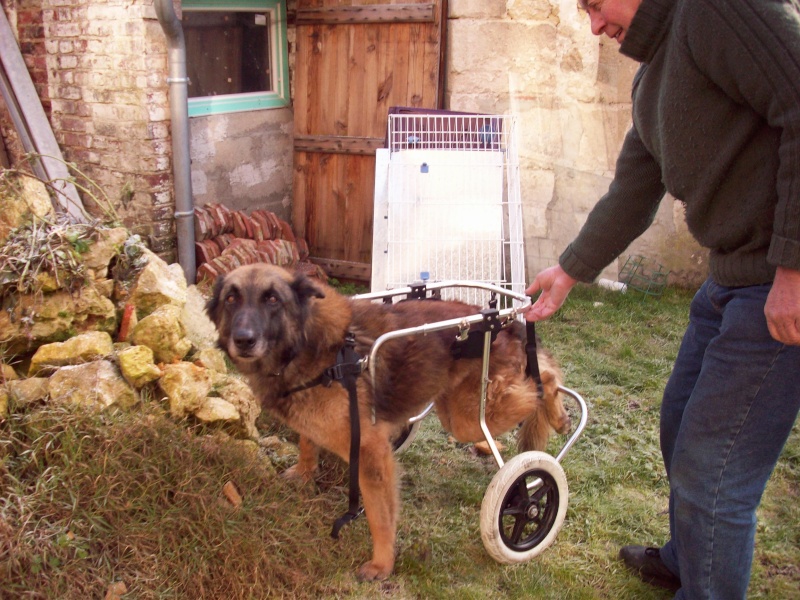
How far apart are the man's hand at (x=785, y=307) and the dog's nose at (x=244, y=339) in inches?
67.7

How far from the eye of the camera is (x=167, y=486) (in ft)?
9.57

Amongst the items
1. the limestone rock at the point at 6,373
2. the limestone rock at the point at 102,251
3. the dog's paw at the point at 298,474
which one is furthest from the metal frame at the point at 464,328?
the limestone rock at the point at 6,373

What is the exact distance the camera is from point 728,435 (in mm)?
2150

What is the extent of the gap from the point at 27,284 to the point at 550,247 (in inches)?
176

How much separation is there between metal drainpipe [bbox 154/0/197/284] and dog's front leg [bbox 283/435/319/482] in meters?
2.34

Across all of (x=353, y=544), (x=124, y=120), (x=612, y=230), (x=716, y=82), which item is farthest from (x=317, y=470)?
(x=124, y=120)

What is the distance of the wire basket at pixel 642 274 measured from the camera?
663 centimetres

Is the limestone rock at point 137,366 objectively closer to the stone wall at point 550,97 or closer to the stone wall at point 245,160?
the stone wall at point 245,160

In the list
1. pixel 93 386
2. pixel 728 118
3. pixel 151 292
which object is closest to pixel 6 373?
pixel 93 386

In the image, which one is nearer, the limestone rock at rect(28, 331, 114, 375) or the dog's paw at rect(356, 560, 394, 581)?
the dog's paw at rect(356, 560, 394, 581)

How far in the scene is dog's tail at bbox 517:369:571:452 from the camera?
135 inches

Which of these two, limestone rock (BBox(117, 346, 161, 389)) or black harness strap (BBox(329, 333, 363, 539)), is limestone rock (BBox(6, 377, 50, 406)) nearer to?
limestone rock (BBox(117, 346, 161, 389))

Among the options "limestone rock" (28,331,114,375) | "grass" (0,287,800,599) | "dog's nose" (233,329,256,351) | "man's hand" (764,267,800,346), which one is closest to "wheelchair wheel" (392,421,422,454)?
"grass" (0,287,800,599)

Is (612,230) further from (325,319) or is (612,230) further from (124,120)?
(124,120)
